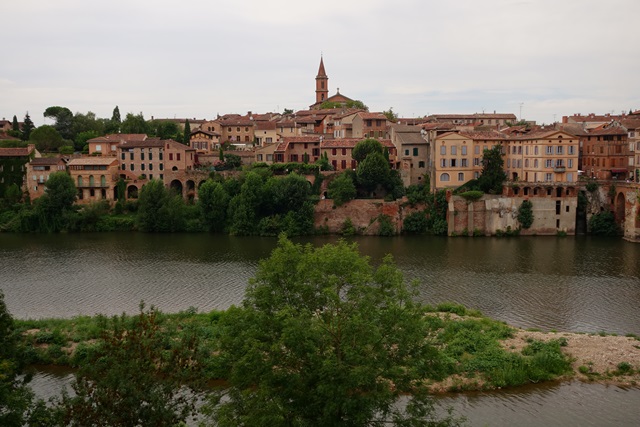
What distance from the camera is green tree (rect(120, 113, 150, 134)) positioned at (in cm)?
8675

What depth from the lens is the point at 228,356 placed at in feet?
56.4

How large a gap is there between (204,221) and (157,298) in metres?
25.1

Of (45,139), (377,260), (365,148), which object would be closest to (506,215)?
(365,148)

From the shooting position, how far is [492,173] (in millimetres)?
57656

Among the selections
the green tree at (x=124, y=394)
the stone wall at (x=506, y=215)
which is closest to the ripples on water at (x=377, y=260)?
the stone wall at (x=506, y=215)

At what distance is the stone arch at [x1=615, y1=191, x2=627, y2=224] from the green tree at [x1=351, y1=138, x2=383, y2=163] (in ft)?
74.3

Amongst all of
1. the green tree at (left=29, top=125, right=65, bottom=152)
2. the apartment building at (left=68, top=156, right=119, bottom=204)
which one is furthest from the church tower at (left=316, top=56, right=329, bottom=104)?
the apartment building at (left=68, top=156, right=119, bottom=204)

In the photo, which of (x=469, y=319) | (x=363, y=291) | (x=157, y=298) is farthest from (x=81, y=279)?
(x=363, y=291)

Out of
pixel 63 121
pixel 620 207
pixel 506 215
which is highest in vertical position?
pixel 63 121

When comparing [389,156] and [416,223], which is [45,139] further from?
[416,223]

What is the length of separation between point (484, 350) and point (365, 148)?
128ft

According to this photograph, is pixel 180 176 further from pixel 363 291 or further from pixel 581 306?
pixel 363 291

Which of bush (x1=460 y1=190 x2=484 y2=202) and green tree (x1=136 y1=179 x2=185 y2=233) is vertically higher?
bush (x1=460 y1=190 x2=484 y2=202)

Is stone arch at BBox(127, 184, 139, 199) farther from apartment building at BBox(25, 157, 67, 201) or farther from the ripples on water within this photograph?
the ripples on water
